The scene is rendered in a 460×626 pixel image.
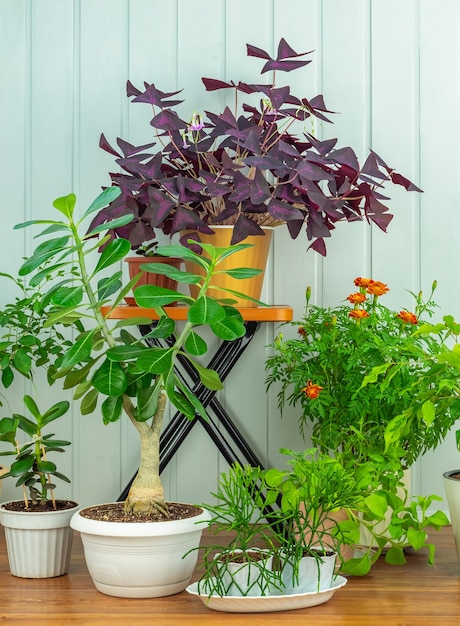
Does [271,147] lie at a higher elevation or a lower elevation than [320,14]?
lower

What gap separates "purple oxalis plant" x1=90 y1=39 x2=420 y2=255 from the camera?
1868 mm

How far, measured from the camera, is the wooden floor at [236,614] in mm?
1468

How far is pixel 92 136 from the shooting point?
7.73ft

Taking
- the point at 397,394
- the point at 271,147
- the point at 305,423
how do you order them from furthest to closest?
1. the point at 305,423
2. the point at 271,147
3. the point at 397,394

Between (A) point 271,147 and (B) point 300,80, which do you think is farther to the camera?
(B) point 300,80

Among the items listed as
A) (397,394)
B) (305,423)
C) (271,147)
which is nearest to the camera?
(397,394)

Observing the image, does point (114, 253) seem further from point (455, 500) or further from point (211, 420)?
point (455, 500)

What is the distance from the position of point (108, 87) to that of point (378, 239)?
929mm

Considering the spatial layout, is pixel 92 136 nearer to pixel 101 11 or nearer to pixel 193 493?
pixel 101 11

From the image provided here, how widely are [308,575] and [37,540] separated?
1.96 ft

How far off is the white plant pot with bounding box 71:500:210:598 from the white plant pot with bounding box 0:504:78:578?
11 centimetres

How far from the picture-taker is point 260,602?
4.91ft

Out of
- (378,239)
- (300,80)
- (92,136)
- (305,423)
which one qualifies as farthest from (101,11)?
(305,423)

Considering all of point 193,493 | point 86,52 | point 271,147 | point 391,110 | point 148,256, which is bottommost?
point 193,493
